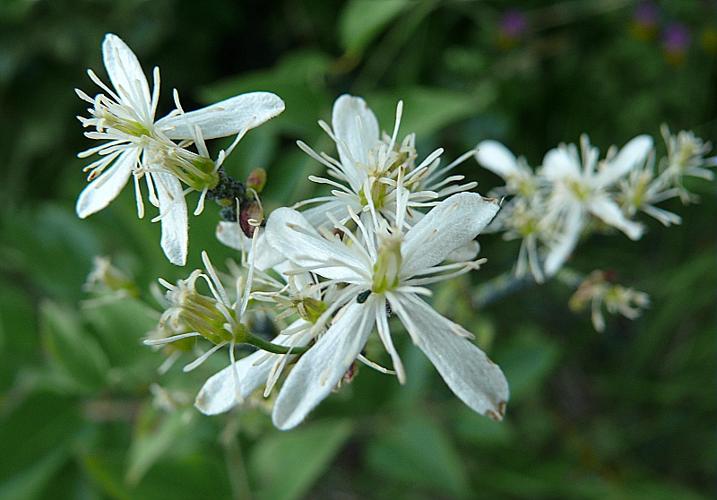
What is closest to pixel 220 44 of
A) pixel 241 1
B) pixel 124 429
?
pixel 241 1

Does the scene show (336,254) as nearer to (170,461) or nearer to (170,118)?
(170,118)

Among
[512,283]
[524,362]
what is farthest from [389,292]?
[524,362]

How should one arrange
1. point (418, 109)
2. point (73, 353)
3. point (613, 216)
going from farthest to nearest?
point (418, 109)
point (73, 353)
point (613, 216)

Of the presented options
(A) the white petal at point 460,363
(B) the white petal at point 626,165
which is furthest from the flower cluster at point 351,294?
(B) the white petal at point 626,165

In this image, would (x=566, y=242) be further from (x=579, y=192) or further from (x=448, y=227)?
(x=448, y=227)

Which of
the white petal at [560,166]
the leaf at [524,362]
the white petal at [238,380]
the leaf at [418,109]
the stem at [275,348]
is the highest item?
the stem at [275,348]

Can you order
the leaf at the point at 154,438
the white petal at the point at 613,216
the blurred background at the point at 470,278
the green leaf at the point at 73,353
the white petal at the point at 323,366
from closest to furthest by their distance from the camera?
the white petal at the point at 323,366, the white petal at the point at 613,216, the leaf at the point at 154,438, the green leaf at the point at 73,353, the blurred background at the point at 470,278

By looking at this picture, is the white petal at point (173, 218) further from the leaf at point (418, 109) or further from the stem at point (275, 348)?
the leaf at point (418, 109)
